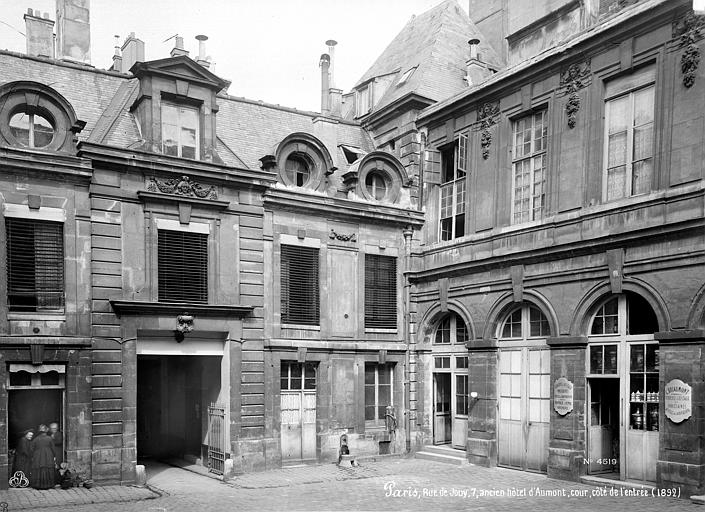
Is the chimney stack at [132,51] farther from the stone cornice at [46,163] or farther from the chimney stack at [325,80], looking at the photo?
the stone cornice at [46,163]

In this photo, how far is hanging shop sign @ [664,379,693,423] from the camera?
14.1 m

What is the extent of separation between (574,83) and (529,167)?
2.45 metres

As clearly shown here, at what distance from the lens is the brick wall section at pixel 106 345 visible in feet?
53.3

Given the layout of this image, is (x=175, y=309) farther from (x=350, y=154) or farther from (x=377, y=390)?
(x=350, y=154)

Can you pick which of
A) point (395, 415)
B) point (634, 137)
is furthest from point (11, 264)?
point (634, 137)

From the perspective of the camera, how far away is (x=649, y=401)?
1532 centimetres

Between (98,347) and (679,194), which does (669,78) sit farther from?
(98,347)

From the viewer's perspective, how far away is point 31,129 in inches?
643

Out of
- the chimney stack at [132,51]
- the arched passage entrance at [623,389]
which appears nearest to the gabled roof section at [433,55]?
the chimney stack at [132,51]

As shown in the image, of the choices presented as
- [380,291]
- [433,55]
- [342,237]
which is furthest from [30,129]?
[433,55]

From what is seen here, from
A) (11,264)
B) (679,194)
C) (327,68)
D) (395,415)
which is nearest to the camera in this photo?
(679,194)

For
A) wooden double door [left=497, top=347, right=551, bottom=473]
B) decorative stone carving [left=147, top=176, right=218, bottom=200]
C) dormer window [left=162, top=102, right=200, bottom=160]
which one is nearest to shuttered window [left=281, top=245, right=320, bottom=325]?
decorative stone carving [left=147, top=176, right=218, bottom=200]

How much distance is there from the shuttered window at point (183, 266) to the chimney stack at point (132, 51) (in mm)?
8429

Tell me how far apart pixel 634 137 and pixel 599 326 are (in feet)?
14.6
